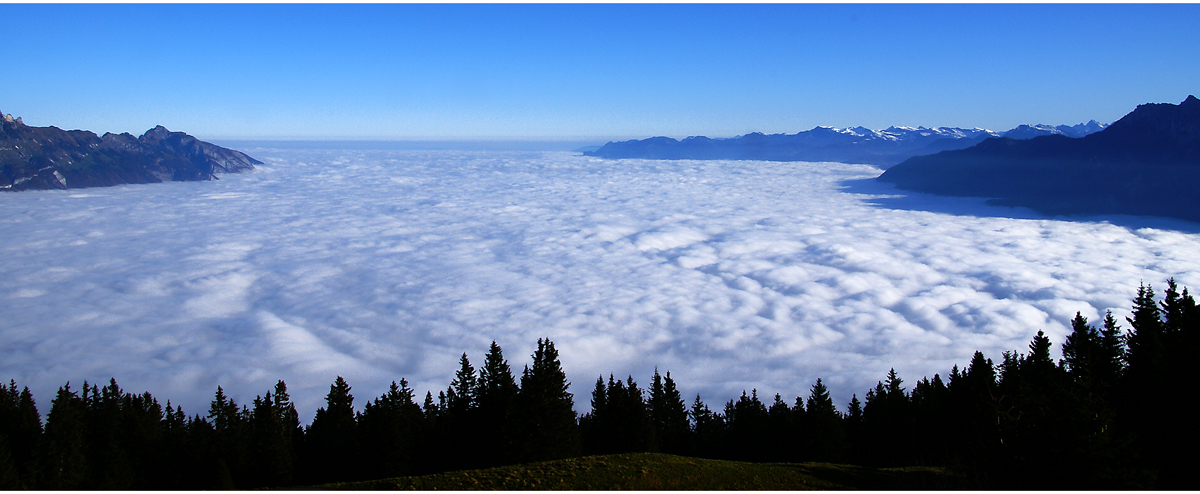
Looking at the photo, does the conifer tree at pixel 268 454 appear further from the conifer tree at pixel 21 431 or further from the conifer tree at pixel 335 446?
the conifer tree at pixel 21 431

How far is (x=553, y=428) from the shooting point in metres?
41.6

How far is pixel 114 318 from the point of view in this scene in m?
141

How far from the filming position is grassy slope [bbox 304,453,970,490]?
29109mm

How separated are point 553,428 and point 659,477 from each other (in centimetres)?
1323

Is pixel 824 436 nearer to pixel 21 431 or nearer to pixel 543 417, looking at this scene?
pixel 543 417

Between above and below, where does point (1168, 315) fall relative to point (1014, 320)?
above

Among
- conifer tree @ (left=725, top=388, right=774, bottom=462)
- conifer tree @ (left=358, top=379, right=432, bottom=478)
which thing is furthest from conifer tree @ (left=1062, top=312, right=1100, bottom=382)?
conifer tree @ (left=358, top=379, right=432, bottom=478)

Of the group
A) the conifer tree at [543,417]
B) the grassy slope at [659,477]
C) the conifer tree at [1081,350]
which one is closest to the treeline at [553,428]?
the conifer tree at [543,417]

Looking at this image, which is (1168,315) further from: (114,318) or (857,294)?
(114,318)

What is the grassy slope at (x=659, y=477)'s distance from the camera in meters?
29.1

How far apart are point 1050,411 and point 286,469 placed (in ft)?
173

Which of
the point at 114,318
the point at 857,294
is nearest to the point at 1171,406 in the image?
the point at 857,294

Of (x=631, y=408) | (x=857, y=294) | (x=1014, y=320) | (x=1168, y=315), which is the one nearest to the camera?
(x=1168, y=315)

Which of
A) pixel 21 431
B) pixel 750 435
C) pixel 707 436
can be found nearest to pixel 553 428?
pixel 750 435
